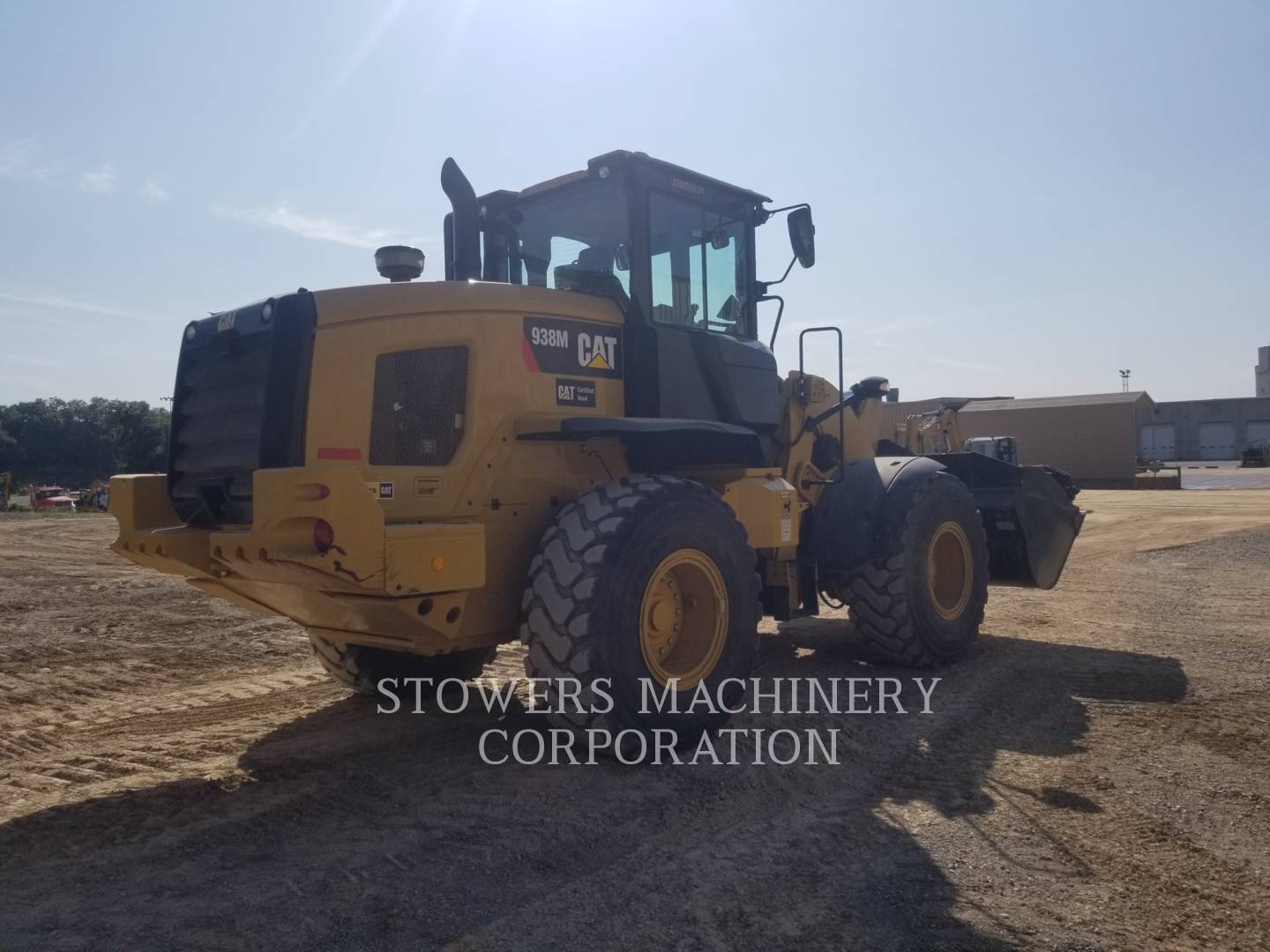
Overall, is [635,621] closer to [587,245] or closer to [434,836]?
[434,836]

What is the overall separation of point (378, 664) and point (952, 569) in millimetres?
4311

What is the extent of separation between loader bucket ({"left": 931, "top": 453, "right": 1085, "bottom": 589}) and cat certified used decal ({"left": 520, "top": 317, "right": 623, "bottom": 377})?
13.7ft

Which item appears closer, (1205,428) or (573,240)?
(573,240)

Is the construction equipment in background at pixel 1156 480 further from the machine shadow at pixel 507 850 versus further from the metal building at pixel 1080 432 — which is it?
the machine shadow at pixel 507 850

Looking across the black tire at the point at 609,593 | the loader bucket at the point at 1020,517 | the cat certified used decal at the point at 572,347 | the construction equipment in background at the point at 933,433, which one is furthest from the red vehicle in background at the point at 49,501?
the black tire at the point at 609,593

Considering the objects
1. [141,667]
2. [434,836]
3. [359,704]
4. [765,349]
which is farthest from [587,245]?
[141,667]

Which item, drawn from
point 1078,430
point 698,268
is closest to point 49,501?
point 698,268

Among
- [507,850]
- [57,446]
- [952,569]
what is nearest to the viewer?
[507,850]

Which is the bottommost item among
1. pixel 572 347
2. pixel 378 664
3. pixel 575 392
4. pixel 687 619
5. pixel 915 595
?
pixel 378 664

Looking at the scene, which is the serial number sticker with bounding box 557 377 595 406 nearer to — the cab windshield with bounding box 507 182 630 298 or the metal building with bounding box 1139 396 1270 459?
the cab windshield with bounding box 507 182 630 298

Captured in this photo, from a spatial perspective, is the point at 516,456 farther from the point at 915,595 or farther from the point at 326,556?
the point at 915,595

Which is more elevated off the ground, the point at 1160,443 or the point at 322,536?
the point at 1160,443

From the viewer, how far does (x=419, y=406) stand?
4609 mm

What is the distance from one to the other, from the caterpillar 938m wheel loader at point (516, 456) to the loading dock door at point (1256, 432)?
2458 inches
